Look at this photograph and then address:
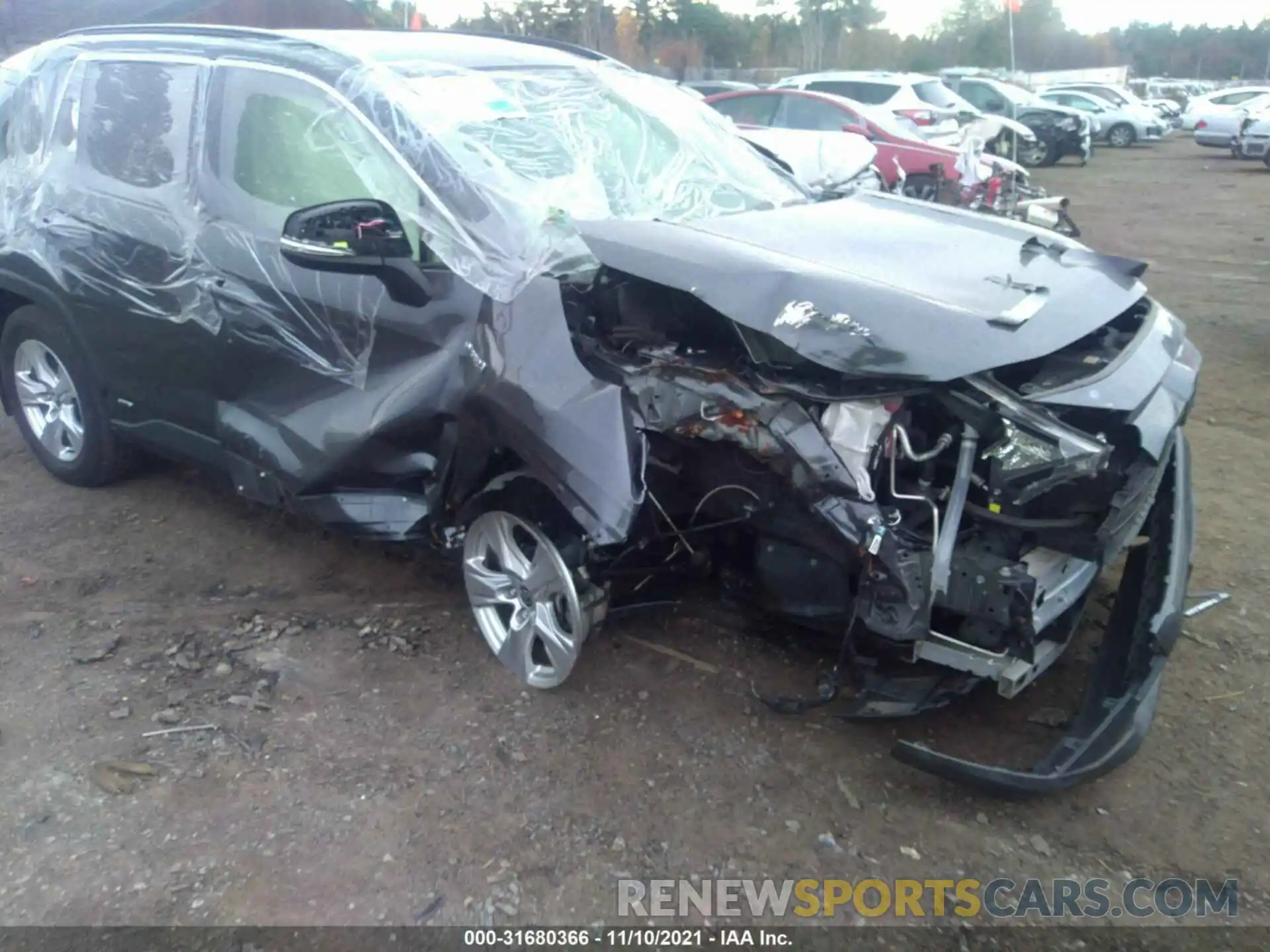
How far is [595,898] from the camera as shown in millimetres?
2607

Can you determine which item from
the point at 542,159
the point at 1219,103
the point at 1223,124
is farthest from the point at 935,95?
the point at 542,159

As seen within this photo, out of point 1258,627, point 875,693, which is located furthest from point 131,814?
point 1258,627

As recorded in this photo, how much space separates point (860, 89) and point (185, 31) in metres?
13.4

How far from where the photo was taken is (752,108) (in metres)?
12.9

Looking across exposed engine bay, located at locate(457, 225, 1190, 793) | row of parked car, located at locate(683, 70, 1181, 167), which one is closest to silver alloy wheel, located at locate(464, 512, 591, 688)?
exposed engine bay, located at locate(457, 225, 1190, 793)

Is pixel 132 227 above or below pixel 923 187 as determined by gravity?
above

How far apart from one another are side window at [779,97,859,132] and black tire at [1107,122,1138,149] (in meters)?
16.7

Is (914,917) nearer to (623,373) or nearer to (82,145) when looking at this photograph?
(623,373)

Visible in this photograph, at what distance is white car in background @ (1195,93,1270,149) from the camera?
22141 millimetres

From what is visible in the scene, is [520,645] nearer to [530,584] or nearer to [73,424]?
[530,584]

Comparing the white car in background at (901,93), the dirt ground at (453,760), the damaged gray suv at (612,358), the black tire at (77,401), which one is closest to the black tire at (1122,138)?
the white car in background at (901,93)

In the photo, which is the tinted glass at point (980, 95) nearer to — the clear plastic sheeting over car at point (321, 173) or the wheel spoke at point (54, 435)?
the clear plastic sheeting over car at point (321, 173)

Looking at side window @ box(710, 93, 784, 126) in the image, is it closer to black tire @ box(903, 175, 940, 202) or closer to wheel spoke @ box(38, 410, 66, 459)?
black tire @ box(903, 175, 940, 202)

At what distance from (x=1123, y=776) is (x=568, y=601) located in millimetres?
1669
